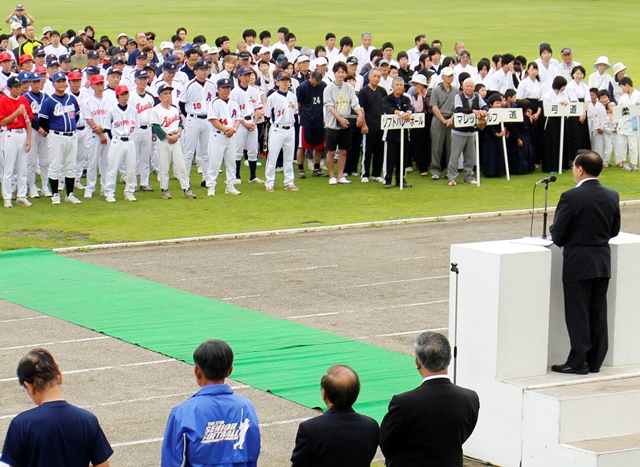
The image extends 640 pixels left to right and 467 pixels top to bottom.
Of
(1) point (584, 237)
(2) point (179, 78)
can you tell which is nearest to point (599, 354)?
(1) point (584, 237)

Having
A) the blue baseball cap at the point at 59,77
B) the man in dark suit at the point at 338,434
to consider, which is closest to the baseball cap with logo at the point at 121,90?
the blue baseball cap at the point at 59,77

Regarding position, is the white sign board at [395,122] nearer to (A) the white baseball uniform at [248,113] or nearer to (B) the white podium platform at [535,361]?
(A) the white baseball uniform at [248,113]

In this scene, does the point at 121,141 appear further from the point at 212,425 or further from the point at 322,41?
the point at 322,41

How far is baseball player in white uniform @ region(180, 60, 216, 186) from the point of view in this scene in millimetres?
22406

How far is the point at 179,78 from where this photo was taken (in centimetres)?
2375

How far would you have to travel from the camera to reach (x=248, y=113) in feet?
73.3

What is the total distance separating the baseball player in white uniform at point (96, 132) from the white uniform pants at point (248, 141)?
2.56 meters

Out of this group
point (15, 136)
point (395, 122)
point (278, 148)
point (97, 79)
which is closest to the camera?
point (15, 136)

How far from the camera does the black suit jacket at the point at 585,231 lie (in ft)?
30.9

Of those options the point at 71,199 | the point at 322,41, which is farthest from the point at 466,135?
the point at 322,41

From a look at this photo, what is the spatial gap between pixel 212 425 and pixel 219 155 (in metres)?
15.2

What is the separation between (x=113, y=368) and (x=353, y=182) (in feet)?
39.6

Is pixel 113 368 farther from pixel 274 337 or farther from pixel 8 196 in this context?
pixel 8 196

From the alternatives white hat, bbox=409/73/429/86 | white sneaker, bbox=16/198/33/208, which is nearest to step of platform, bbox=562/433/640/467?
white sneaker, bbox=16/198/33/208
